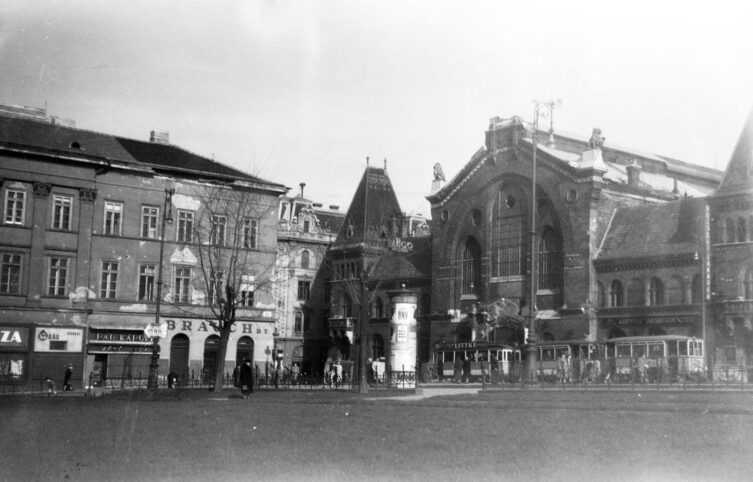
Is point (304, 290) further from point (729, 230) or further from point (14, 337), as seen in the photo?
point (729, 230)

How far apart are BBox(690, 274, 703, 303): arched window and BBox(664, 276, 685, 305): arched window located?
581 millimetres

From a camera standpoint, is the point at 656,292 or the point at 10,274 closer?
the point at 10,274

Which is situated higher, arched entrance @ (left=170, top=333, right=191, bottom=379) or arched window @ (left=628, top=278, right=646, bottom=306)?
arched window @ (left=628, top=278, right=646, bottom=306)

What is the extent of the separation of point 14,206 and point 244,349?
58.1ft

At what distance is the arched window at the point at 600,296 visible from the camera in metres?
61.4

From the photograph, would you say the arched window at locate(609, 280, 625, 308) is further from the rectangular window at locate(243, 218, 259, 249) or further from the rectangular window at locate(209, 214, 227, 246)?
the rectangular window at locate(209, 214, 227, 246)

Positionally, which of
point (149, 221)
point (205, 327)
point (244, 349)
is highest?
point (149, 221)

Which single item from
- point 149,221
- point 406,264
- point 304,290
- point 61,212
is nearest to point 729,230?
point 406,264

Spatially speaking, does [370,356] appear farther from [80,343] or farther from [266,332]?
[80,343]

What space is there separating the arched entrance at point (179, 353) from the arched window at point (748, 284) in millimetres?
33495

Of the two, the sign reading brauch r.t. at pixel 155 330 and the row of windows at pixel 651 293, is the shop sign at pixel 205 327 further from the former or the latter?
the row of windows at pixel 651 293

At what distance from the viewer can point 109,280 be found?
55.3 m

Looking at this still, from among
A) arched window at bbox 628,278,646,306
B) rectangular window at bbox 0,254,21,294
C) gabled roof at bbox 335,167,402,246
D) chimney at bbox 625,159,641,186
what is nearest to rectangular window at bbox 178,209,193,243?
rectangular window at bbox 0,254,21,294

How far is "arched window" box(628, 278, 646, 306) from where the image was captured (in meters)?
59.3
